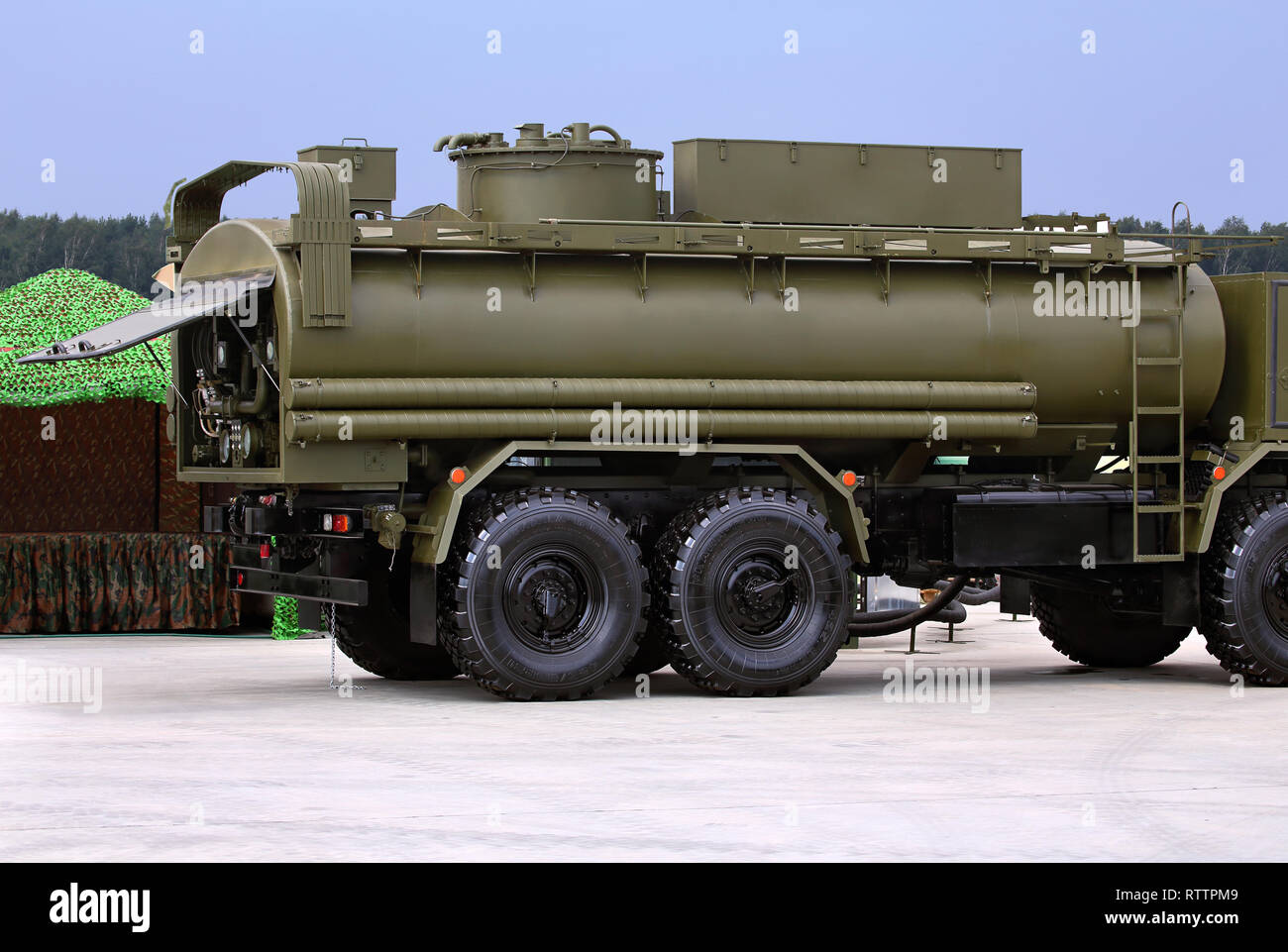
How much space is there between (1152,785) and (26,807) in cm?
551

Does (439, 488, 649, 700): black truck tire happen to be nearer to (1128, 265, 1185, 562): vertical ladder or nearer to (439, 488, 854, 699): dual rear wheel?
(439, 488, 854, 699): dual rear wheel

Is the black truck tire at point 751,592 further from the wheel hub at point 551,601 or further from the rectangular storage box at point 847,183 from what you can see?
the rectangular storage box at point 847,183

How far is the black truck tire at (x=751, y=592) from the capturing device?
14.1 metres

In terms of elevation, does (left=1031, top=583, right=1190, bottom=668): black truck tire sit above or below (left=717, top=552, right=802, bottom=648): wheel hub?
below

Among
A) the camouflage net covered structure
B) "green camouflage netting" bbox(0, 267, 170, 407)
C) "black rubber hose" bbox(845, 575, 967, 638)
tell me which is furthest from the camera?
"green camouflage netting" bbox(0, 267, 170, 407)

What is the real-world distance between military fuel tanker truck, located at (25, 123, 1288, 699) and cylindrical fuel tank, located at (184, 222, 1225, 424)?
23 mm

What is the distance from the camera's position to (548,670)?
45.3 ft

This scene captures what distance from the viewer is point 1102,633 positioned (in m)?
17.6

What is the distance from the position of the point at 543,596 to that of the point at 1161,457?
17.3ft

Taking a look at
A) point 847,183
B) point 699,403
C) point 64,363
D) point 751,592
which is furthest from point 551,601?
point 64,363

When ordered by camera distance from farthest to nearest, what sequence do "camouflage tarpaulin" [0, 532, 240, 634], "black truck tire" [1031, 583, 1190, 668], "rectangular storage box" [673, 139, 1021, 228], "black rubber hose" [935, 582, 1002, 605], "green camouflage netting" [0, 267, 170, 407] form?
1. "black rubber hose" [935, 582, 1002, 605]
2. "green camouflage netting" [0, 267, 170, 407]
3. "camouflage tarpaulin" [0, 532, 240, 634]
4. "black truck tire" [1031, 583, 1190, 668]
5. "rectangular storage box" [673, 139, 1021, 228]

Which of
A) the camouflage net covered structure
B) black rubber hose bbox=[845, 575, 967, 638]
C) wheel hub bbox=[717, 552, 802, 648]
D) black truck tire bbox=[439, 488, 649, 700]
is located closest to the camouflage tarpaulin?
the camouflage net covered structure

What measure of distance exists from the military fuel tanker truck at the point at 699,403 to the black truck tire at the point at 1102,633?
39.5 inches

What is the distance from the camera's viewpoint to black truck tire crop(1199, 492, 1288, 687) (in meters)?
15.4
